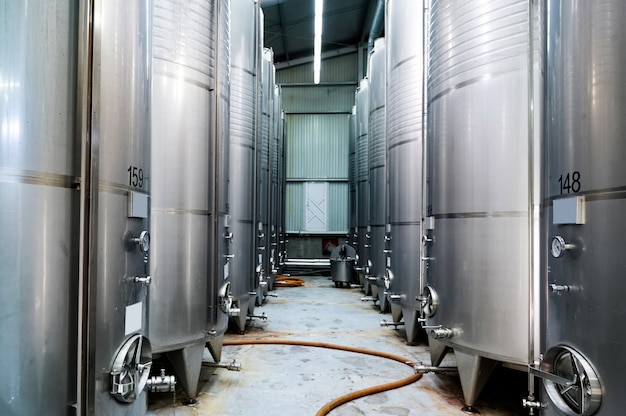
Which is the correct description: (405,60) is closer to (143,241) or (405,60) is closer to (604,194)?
(604,194)

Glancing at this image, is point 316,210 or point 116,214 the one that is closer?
point 116,214

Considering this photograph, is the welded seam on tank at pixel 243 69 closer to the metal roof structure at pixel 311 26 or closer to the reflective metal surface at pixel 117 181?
the reflective metal surface at pixel 117 181

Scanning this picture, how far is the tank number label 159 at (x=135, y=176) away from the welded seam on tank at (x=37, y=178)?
1.25ft

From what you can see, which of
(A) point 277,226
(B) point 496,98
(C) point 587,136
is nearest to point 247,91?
(B) point 496,98

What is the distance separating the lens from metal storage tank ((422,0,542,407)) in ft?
8.55

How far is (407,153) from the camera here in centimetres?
467

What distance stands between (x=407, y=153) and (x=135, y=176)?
132 inches

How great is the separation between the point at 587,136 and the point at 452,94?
157cm

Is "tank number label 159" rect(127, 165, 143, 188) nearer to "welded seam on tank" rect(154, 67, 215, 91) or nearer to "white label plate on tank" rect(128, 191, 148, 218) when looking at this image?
"white label plate on tank" rect(128, 191, 148, 218)

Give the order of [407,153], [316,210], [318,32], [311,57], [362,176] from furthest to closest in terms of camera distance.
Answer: [311,57] → [316,210] → [318,32] → [362,176] → [407,153]

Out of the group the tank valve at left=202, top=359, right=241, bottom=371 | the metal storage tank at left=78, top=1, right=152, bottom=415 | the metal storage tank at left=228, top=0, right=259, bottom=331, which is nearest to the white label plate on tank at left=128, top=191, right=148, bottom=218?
the metal storage tank at left=78, top=1, right=152, bottom=415

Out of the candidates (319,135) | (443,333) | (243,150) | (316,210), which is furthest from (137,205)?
(319,135)

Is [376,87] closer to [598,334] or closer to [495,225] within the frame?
[495,225]

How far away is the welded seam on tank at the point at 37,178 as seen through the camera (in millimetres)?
1240
